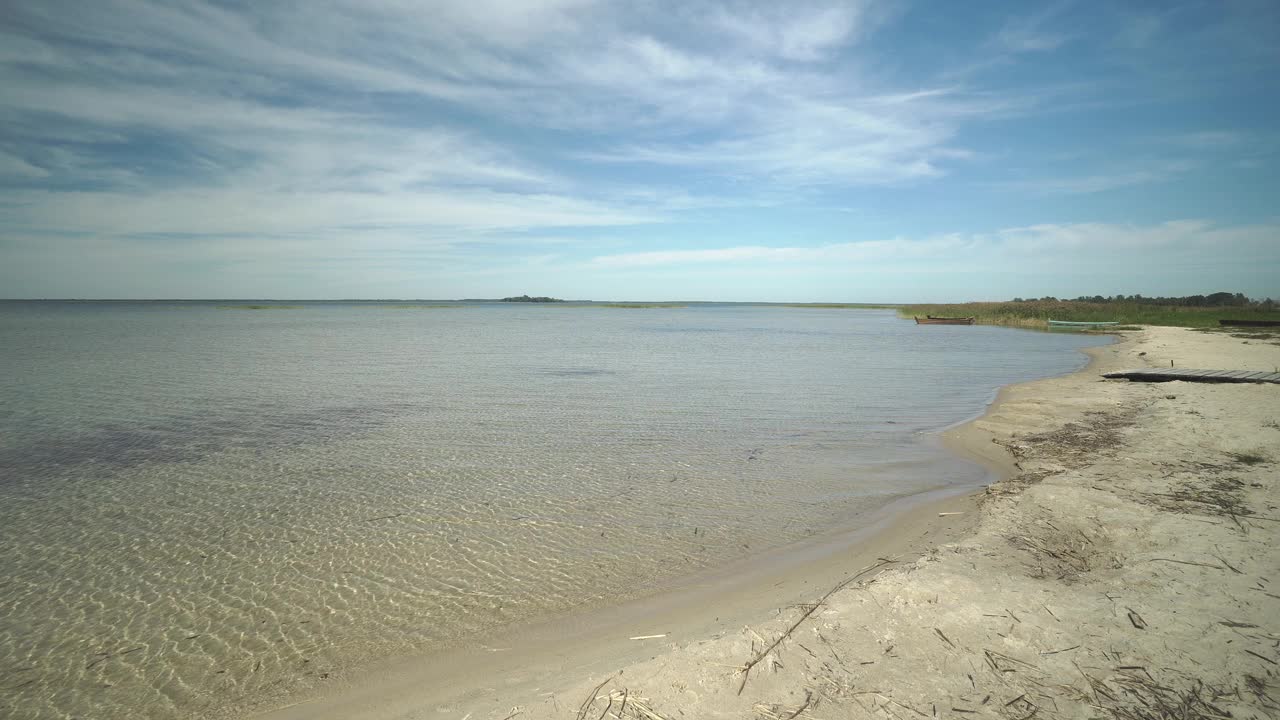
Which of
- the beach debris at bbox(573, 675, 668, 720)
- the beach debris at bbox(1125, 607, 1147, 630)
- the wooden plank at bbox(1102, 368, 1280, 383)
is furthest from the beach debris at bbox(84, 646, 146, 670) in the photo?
the wooden plank at bbox(1102, 368, 1280, 383)

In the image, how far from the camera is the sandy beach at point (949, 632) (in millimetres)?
3674

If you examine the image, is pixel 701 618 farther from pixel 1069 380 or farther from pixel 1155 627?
pixel 1069 380

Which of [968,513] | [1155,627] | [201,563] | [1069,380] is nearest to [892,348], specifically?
[1069,380]

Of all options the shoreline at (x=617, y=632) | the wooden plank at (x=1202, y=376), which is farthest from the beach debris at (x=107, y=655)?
the wooden plank at (x=1202, y=376)

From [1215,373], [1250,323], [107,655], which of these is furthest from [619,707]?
[1250,323]

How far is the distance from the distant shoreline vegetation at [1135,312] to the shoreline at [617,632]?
61718 mm

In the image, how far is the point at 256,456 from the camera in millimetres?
10742

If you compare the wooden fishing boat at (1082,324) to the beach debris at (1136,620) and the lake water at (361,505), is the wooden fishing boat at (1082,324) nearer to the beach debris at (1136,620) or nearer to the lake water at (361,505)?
the lake water at (361,505)

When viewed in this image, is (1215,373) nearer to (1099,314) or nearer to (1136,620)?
(1136,620)

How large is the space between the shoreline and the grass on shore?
60.8 m

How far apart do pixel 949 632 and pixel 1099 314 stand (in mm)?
81493

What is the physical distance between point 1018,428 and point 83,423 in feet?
70.2

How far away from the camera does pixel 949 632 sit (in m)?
4.38

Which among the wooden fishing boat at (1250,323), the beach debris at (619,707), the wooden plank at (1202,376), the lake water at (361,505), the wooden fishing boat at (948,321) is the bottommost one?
the lake water at (361,505)
